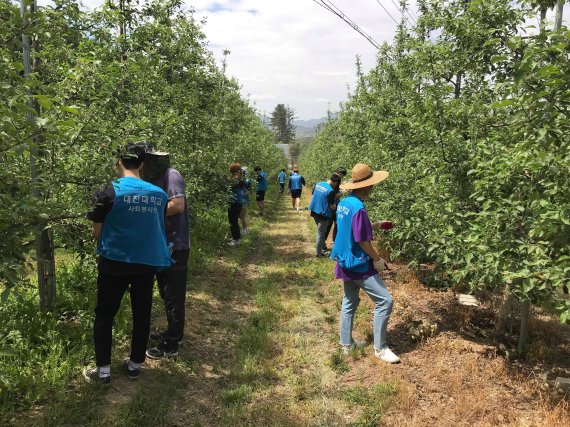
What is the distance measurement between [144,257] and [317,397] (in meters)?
2.17

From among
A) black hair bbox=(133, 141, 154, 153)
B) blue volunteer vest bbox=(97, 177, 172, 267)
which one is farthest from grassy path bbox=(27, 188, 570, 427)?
black hair bbox=(133, 141, 154, 153)

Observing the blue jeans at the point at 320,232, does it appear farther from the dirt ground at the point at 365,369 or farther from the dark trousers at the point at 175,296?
the dark trousers at the point at 175,296

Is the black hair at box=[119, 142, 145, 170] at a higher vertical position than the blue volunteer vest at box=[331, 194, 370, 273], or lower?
higher

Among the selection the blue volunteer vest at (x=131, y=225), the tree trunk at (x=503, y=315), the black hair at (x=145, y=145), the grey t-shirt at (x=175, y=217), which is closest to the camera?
the blue volunteer vest at (x=131, y=225)

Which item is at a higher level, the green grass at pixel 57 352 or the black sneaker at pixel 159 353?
the green grass at pixel 57 352

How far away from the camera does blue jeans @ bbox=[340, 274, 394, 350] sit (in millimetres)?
4648

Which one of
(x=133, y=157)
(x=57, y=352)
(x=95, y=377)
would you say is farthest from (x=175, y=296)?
(x=133, y=157)

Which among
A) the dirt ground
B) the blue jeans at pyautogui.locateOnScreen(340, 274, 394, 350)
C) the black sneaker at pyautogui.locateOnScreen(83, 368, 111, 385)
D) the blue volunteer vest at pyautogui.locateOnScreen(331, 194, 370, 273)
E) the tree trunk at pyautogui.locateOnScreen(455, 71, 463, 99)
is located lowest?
the dirt ground

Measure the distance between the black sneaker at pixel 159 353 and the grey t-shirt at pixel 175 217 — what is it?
1.15 m

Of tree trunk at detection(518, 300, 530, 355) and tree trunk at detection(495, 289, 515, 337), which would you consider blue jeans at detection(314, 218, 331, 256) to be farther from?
tree trunk at detection(518, 300, 530, 355)

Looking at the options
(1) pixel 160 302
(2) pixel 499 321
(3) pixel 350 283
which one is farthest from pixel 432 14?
(1) pixel 160 302

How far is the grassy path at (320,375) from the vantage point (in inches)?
143

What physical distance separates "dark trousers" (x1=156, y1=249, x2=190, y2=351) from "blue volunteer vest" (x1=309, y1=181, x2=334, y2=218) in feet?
17.5

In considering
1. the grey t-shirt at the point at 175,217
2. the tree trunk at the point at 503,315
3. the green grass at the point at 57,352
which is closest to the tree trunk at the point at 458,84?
the tree trunk at the point at 503,315
